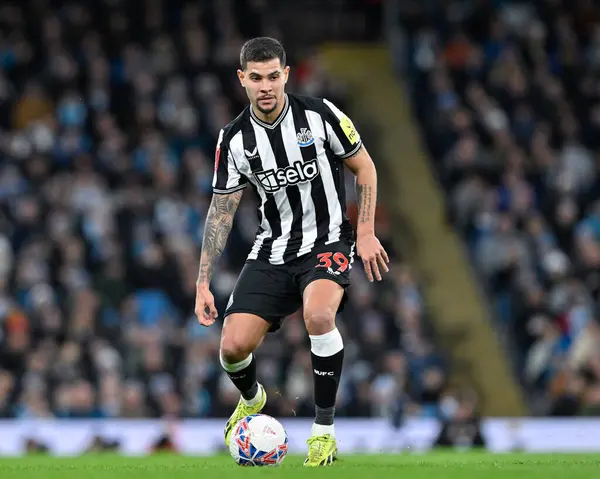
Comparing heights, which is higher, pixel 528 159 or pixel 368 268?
pixel 368 268

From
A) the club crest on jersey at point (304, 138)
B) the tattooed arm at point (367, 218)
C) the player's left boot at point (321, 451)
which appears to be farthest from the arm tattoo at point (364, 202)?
the player's left boot at point (321, 451)

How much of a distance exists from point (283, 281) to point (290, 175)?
65 cm

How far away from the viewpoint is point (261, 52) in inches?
307

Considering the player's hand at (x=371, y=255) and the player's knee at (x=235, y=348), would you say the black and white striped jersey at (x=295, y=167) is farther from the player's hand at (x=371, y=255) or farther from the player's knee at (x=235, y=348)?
the player's knee at (x=235, y=348)

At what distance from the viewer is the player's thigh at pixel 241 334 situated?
8156mm

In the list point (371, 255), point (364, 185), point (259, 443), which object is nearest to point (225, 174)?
point (364, 185)

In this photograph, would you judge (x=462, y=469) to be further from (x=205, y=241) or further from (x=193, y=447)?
(x=193, y=447)

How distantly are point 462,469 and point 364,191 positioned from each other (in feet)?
5.82

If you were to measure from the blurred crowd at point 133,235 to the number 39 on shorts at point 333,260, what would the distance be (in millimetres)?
5209

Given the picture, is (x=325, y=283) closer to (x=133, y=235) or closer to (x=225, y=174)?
(x=225, y=174)

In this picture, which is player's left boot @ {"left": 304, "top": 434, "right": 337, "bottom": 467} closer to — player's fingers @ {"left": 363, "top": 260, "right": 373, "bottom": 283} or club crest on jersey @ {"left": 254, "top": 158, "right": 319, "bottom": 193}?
player's fingers @ {"left": 363, "top": 260, "right": 373, "bottom": 283}

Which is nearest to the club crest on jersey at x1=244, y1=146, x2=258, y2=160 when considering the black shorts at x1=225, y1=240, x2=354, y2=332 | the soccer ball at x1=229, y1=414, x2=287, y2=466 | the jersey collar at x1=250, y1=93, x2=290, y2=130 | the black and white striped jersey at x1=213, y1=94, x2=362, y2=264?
the black and white striped jersey at x1=213, y1=94, x2=362, y2=264

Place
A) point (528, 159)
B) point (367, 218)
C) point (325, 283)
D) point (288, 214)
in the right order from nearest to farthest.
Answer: point (325, 283), point (367, 218), point (288, 214), point (528, 159)

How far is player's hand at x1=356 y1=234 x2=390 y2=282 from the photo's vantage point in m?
7.82
